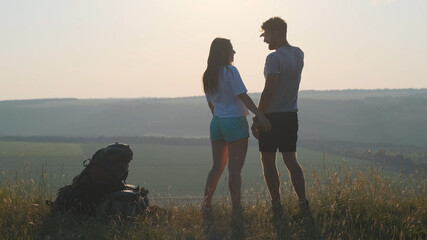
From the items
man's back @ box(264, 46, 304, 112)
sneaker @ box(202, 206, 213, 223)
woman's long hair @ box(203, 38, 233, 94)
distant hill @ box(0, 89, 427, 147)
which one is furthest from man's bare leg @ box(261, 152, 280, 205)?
distant hill @ box(0, 89, 427, 147)

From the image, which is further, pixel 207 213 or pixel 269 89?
pixel 207 213

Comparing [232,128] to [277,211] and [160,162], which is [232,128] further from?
[160,162]

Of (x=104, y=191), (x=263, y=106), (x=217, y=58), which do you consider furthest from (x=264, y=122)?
(x=104, y=191)

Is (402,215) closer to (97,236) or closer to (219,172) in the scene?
(219,172)

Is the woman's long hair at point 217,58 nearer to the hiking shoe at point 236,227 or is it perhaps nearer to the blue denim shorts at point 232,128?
the blue denim shorts at point 232,128

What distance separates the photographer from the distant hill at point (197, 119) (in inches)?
4582

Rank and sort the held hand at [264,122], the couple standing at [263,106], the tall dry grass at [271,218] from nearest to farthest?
the tall dry grass at [271,218], the held hand at [264,122], the couple standing at [263,106]

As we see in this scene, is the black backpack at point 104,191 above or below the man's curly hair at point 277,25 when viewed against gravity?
below

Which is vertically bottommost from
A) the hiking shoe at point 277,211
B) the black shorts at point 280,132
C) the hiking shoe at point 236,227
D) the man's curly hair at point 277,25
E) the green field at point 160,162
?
the green field at point 160,162

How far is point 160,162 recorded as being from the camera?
2467 inches

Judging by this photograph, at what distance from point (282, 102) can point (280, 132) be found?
32cm

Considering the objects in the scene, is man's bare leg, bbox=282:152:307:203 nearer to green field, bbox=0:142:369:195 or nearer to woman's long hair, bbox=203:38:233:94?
woman's long hair, bbox=203:38:233:94

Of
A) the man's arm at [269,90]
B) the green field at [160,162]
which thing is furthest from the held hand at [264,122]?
the green field at [160,162]

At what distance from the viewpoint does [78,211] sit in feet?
16.6
